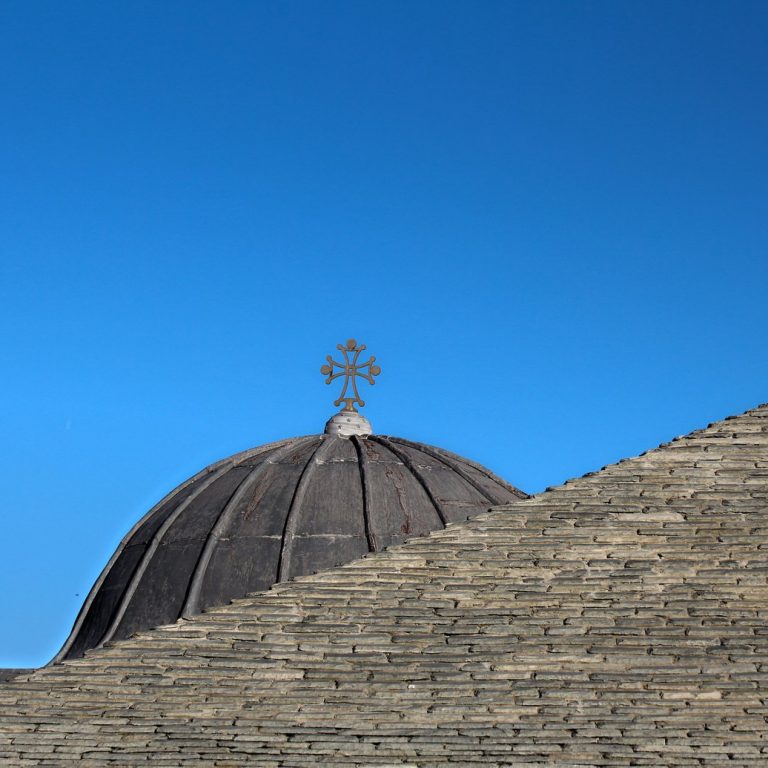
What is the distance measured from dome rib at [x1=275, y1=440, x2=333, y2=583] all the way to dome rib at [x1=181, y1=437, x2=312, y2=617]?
706mm

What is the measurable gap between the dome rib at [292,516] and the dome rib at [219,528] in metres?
0.71

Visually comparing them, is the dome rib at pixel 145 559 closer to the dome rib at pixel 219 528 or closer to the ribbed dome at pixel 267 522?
the ribbed dome at pixel 267 522

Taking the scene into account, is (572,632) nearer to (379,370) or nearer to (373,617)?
(373,617)

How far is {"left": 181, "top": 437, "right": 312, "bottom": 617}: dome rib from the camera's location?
17.9 m

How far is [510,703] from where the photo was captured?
30.1ft

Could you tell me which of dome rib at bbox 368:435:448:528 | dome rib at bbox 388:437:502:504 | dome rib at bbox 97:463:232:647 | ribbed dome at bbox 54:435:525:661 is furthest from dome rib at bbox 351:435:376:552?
dome rib at bbox 97:463:232:647

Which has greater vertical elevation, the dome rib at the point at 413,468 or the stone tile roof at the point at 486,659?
the dome rib at the point at 413,468

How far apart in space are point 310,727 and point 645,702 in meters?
2.42

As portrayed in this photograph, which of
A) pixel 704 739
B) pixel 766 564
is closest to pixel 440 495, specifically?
pixel 766 564

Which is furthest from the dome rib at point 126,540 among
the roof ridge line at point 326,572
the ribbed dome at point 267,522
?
the roof ridge line at point 326,572

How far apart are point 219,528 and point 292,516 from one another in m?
1.17

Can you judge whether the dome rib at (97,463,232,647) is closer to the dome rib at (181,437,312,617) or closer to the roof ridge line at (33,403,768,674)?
the dome rib at (181,437,312,617)

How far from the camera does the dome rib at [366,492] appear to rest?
1816 centimetres

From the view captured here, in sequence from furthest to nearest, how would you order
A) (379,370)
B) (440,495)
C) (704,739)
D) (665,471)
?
(379,370)
(440,495)
(665,471)
(704,739)
